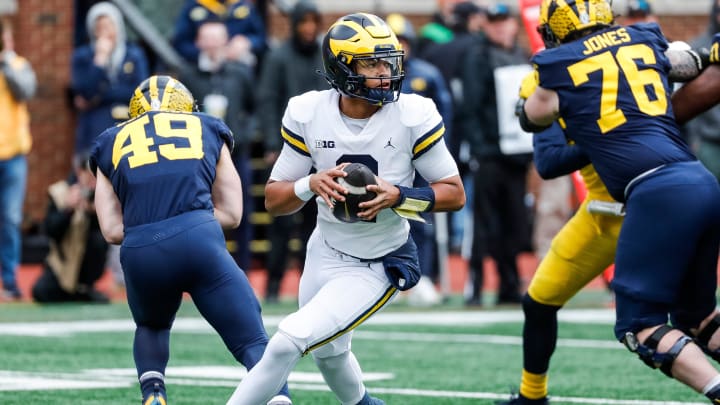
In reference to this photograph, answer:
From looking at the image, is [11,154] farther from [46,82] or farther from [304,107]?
[304,107]

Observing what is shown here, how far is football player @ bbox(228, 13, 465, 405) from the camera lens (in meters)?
6.19

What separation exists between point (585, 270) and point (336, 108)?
1.54 m

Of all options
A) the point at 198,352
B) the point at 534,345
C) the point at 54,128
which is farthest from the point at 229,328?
the point at 54,128

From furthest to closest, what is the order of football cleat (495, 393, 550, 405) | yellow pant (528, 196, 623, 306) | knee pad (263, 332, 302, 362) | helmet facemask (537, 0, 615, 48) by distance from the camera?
1. football cleat (495, 393, 550, 405)
2. yellow pant (528, 196, 623, 306)
3. helmet facemask (537, 0, 615, 48)
4. knee pad (263, 332, 302, 362)

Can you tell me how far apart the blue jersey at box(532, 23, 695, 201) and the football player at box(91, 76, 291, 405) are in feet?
4.83

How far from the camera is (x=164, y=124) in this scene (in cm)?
653

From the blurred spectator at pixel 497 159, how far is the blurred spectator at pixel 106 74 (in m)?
3.19

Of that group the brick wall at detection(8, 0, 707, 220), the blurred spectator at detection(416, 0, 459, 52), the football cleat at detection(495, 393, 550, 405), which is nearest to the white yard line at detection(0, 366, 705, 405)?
the football cleat at detection(495, 393, 550, 405)

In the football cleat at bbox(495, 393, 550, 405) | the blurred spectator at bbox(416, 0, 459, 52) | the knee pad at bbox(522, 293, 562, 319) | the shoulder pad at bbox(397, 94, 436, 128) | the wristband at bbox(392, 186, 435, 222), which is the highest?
the shoulder pad at bbox(397, 94, 436, 128)

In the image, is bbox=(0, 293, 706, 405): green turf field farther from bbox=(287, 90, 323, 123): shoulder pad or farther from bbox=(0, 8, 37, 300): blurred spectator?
bbox=(287, 90, 323, 123): shoulder pad

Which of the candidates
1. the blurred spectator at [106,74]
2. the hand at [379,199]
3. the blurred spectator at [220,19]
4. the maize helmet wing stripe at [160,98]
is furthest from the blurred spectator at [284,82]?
the hand at [379,199]

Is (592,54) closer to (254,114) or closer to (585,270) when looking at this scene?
(585,270)

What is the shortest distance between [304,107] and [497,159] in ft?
20.8

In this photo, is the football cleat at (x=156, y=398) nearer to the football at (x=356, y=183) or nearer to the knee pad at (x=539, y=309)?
the football at (x=356, y=183)
